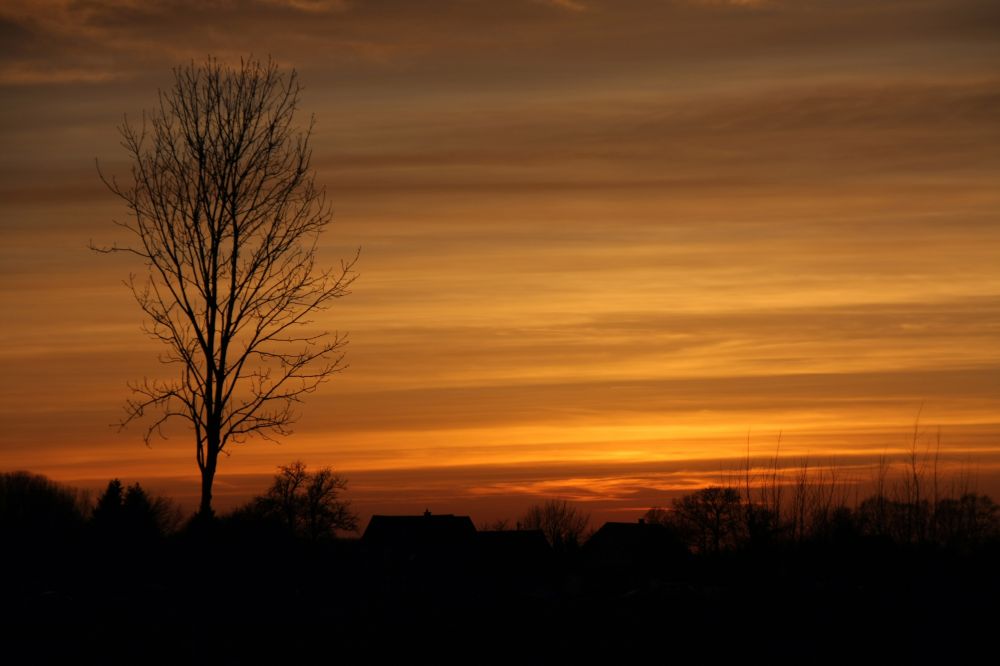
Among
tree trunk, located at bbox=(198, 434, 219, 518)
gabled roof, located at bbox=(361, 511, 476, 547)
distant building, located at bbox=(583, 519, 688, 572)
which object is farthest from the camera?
gabled roof, located at bbox=(361, 511, 476, 547)

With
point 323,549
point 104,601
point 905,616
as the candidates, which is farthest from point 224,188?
point 323,549

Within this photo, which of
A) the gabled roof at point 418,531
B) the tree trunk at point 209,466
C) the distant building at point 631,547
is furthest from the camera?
the gabled roof at point 418,531

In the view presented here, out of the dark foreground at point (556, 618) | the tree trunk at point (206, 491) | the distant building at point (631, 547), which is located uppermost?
the tree trunk at point (206, 491)

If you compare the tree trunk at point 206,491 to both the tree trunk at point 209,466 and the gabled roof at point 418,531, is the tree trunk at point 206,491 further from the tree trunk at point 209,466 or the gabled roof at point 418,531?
the gabled roof at point 418,531

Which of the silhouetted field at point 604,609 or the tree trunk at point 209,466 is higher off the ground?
the tree trunk at point 209,466

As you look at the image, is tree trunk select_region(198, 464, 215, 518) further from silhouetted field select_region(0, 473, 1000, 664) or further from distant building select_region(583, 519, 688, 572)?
distant building select_region(583, 519, 688, 572)

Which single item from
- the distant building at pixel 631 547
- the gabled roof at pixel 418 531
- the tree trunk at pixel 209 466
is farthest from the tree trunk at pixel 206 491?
the gabled roof at pixel 418 531

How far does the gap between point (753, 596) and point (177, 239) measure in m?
12.7

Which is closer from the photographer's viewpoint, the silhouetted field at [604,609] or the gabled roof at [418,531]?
the silhouetted field at [604,609]

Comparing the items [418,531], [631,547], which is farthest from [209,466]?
[631,547]

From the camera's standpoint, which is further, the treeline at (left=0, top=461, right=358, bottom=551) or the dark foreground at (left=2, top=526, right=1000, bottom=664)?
the treeline at (left=0, top=461, right=358, bottom=551)

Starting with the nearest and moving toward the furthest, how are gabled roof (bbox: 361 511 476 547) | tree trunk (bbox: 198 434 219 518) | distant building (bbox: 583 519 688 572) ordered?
tree trunk (bbox: 198 434 219 518)
distant building (bbox: 583 519 688 572)
gabled roof (bbox: 361 511 476 547)

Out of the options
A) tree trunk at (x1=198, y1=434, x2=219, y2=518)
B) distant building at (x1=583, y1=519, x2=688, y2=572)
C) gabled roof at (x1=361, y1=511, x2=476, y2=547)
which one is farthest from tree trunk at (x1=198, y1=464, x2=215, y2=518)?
gabled roof at (x1=361, y1=511, x2=476, y2=547)

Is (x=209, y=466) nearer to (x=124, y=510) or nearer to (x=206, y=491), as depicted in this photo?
(x=206, y=491)
